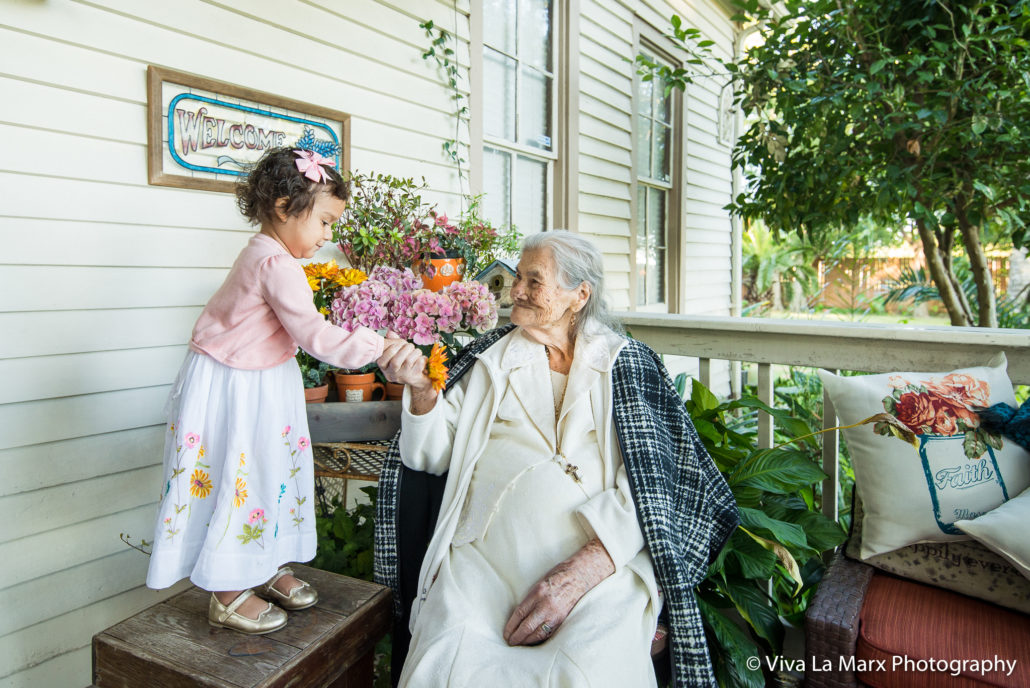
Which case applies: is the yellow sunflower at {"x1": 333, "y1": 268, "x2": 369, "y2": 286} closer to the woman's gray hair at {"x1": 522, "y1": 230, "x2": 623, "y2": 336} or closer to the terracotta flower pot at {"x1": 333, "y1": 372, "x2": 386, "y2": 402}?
the terracotta flower pot at {"x1": 333, "y1": 372, "x2": 386, "y2": 402}

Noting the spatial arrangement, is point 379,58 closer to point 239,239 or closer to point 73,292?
point 239,239

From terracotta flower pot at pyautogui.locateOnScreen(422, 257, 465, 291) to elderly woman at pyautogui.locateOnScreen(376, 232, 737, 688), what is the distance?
53 cm

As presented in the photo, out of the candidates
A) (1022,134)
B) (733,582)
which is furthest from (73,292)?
(1022,134)

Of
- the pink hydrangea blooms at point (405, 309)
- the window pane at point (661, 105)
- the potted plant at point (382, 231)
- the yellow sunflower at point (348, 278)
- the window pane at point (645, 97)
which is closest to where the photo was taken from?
the pink hydrangea blooms at point (405, 309)

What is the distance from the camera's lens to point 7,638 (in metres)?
1.64

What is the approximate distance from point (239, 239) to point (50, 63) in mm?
665

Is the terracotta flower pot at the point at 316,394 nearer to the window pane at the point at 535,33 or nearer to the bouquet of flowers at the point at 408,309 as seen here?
the bouquet of flowers at the point at 408,309

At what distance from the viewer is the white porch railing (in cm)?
162

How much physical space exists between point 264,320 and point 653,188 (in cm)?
440

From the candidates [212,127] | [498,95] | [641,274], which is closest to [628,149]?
[641,274]

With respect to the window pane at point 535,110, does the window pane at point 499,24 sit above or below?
above

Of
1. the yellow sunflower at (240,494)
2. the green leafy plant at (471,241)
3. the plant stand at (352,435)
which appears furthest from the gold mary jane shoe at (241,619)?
the green leafy plant at (471,241)

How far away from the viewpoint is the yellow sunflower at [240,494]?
4.25ft

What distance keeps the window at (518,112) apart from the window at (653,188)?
1215mm
